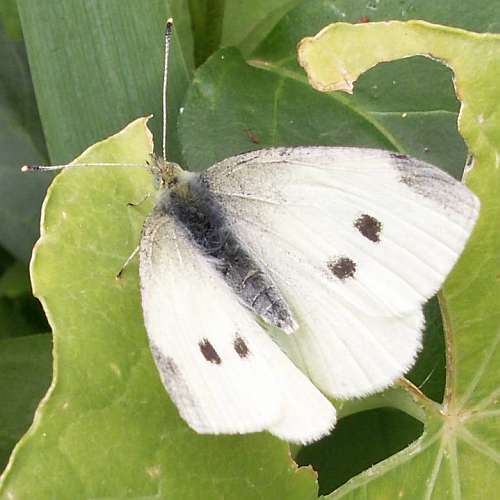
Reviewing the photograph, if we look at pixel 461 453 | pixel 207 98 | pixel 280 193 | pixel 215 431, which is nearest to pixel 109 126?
pixel 207 98

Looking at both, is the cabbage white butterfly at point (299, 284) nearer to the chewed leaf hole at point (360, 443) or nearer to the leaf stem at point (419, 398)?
the leaf stem at point (419, 398)

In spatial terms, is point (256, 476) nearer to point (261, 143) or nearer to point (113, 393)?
point (113, 393)

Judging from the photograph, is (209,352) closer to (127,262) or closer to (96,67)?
(127,262)

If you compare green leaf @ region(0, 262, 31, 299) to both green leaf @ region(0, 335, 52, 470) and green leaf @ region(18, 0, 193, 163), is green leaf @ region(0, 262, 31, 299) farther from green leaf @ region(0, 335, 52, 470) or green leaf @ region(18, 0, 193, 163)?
green leaf @ region(18, 0, 193, 163)

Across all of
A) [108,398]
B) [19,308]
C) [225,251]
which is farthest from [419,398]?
[19,308]

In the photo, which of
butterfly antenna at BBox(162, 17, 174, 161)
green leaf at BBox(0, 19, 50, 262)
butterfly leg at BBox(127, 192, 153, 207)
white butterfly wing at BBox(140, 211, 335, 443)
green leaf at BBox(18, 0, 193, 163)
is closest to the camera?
white butterfly wing at BBox(140, 211, 335, 443)

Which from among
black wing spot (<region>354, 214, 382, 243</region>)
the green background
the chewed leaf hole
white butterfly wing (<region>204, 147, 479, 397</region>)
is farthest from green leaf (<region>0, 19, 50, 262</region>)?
black wing spot (<region>354, 214, 382, 243</region>)
